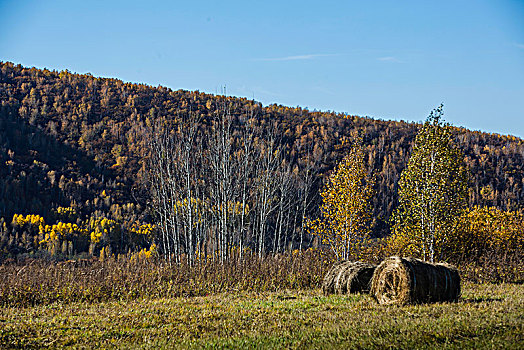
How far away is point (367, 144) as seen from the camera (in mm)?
64062

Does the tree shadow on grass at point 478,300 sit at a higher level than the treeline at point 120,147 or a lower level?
lower

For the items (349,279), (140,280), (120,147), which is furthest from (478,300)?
(120,147)

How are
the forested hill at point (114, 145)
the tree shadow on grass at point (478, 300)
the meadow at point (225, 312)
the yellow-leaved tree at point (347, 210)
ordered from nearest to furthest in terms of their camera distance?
the meadow at point (225, 312)
the tree shadow on grass at point (478, 300)
the yellow-leaved tree at point (347, 210)
the forested hill at point (114, 145)

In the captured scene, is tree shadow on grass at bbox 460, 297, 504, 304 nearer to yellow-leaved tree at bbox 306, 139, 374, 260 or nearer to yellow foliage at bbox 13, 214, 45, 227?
yellow-leaved tree at bbox 306, 139, 374, 260

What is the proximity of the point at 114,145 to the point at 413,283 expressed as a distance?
4820cm

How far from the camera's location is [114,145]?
54.4 m

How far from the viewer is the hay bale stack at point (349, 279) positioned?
13.0m

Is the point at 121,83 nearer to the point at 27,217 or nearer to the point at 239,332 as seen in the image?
the point at 27,217

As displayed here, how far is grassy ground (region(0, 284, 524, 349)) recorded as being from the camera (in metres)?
7.15

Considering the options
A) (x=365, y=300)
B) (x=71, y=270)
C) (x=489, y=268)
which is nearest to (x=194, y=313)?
(x=365, y=300)

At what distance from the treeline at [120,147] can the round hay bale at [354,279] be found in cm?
A: 2610

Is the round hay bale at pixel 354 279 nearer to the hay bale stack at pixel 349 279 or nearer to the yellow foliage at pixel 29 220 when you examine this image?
the hay bale stack at pixel 349 279

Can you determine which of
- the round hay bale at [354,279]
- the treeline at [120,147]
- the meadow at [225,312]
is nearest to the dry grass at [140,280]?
the meadow at [225,312]

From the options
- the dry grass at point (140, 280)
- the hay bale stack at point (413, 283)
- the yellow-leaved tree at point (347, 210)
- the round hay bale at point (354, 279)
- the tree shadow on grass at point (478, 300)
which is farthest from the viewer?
the yellow-leaved tree at point (347, 210)
